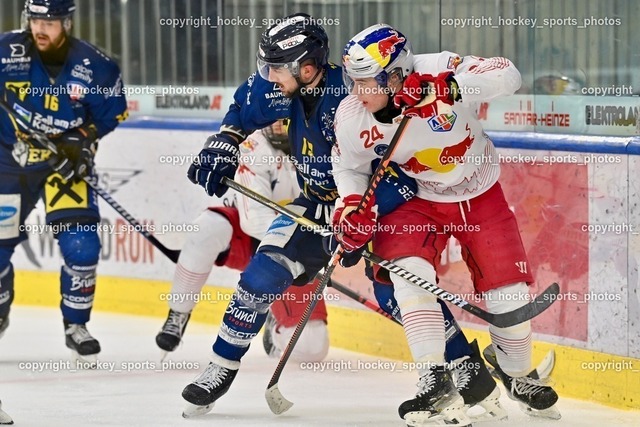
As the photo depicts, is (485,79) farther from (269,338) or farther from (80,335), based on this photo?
(80,335)

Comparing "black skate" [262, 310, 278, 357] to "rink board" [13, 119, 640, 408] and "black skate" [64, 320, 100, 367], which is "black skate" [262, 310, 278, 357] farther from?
"black skate" [64, 320, 100, 367]

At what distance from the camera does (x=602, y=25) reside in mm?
5184

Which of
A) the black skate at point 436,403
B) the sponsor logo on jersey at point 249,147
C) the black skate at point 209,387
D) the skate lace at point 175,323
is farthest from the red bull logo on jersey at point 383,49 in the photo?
the skate lace at point 175,323

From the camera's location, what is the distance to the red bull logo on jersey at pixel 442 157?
427 centimetres

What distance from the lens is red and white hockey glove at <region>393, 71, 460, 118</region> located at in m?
3.99

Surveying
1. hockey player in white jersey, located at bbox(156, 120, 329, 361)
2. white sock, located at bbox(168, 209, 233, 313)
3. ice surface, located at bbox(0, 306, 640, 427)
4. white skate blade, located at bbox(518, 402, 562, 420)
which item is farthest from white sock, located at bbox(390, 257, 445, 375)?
white sock, located at bbox(168, 209, 233, 313)

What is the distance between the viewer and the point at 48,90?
5625 millimetres

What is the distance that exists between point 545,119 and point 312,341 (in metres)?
1.23

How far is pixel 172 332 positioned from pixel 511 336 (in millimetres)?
1598

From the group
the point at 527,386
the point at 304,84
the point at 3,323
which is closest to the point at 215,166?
the point at 304,84

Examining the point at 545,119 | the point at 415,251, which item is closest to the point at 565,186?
the point at 545,119

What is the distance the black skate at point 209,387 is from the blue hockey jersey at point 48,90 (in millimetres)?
1490

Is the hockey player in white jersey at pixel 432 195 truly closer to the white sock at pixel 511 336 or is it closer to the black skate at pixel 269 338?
the white sock at pixel 511 336

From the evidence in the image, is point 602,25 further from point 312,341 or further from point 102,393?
point 102,393
